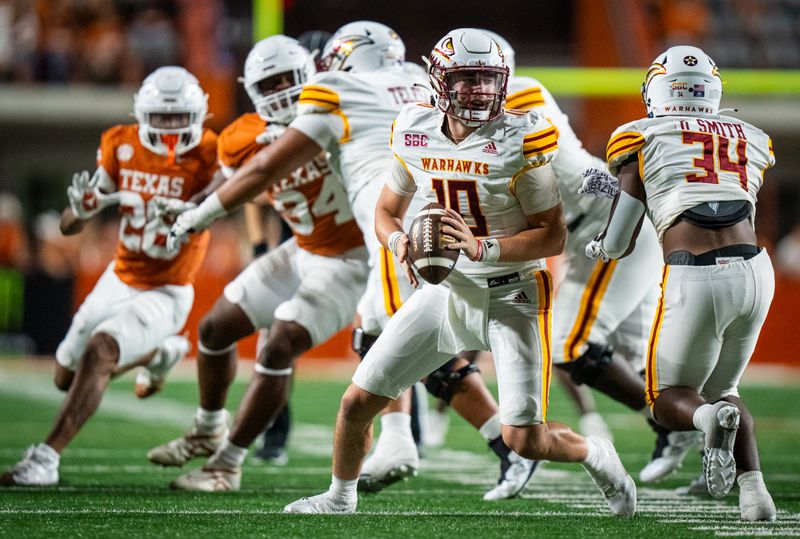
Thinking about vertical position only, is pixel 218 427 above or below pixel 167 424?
above

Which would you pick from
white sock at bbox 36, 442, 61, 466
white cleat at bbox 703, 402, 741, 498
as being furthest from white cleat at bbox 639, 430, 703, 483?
white sock at bbox 36, 442, 61, 466

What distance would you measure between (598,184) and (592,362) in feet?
4.55

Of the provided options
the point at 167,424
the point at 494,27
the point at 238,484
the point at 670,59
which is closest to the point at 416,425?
the point at 238,484

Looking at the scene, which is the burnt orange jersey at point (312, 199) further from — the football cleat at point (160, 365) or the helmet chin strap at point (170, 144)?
the football cleat at point (160, 365)

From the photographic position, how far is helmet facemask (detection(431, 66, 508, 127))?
4.05 m

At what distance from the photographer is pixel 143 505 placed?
179 inches

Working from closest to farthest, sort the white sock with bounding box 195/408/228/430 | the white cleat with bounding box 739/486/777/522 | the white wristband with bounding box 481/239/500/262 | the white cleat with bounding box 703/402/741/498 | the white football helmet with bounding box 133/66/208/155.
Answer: the white cleat with bounding box 703/402/741/498 < the white wristband with bounding box 481/239/500/262 < the white cleat with bounding box 739/486/777/522 < the white sock with bounding box 195/408/228/430 < the white football helmet with bounding box 133/66/208/155

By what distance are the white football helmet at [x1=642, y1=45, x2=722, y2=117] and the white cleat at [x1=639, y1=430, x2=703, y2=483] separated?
168 centimetres

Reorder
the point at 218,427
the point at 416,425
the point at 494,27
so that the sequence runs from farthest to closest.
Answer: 1. the point at 494,27
2. the point at 416,425
3. the point at 218,427

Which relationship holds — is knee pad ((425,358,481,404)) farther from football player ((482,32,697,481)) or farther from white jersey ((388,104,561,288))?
white jersey ((388,104,561,288))

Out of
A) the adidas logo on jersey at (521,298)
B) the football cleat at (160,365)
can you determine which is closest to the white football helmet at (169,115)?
the football cleat at (160,365)

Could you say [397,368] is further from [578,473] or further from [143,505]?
[578,473]

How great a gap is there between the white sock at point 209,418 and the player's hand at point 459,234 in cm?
199

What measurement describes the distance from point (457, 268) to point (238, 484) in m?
1.57
